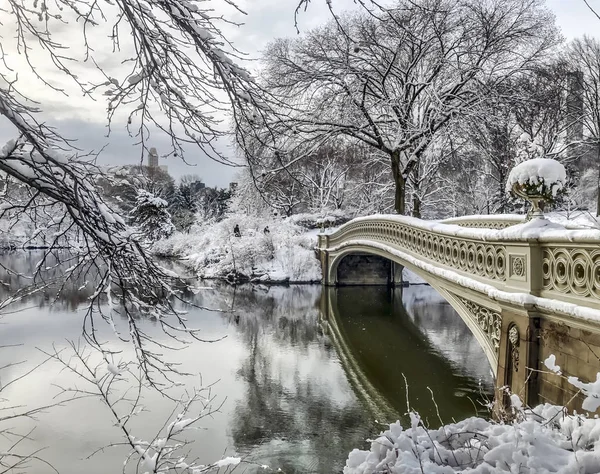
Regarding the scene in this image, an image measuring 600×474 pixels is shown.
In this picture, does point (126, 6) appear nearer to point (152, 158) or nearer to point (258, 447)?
point (152, 158)

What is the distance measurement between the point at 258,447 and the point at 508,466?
5080 millimetres

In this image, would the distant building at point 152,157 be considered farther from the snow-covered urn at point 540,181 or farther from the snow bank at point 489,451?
the snow-covered urn at point 540,181

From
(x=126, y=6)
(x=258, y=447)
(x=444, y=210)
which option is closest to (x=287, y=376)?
(x=258, y=447)

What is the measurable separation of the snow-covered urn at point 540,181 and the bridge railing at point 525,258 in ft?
1.29

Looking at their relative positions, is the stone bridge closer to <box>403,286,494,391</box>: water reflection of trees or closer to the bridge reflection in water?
the bridge reflection in water

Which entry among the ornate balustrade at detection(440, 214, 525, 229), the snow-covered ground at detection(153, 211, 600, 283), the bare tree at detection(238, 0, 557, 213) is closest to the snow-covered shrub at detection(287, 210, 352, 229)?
the snow-covered ground at detection(153, 211, 600, 283)

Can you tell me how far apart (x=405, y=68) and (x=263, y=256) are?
12952mm

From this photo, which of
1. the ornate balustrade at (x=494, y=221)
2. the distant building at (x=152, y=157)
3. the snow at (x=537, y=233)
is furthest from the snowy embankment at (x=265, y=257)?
the distant building at (x=152, y=157)

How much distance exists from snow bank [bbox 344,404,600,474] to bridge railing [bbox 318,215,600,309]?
1837mm

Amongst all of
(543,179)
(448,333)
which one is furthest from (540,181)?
(448,333)

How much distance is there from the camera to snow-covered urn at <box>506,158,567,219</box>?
543 cm

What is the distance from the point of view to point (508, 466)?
2430 mm

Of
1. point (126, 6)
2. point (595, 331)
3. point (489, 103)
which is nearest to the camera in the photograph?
point (126, 6)

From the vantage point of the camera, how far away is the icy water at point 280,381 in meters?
6.89
